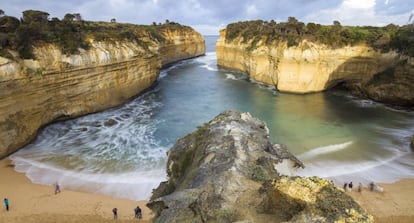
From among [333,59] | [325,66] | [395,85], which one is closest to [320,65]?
[325,66]

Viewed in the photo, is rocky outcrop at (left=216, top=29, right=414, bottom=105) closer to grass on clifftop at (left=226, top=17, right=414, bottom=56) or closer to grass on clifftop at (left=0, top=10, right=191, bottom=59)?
grass on clifftop at (left=226, top=17, right=414, bottom=56)

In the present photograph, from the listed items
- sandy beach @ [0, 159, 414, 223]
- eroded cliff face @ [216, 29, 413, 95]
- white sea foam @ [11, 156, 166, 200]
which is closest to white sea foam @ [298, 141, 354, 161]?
→ sandy beach @ [0, 159, 414, 223]

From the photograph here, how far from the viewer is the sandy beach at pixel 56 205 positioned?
42.0 ft

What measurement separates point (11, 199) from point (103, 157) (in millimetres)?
5604

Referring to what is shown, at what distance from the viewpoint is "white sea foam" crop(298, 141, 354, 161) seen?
59.6 feet

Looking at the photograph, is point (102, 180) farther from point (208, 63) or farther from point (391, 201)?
point (208, 63)

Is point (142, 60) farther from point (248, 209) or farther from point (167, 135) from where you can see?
point (248, 209)

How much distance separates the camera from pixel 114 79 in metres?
28.0

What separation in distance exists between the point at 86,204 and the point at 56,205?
1.48 metres

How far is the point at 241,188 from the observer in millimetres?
6512

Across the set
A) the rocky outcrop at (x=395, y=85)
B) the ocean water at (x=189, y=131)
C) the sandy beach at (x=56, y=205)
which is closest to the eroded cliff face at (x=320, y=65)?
the rocky outcrop at (x=395, y=85)

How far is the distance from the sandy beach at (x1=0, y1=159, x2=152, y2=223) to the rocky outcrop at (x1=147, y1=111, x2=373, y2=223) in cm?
488

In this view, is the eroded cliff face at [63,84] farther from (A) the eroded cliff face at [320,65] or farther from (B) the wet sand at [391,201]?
(B) the wet sand at [391,201]

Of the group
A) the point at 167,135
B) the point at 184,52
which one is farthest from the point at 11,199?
the point at 184,52
